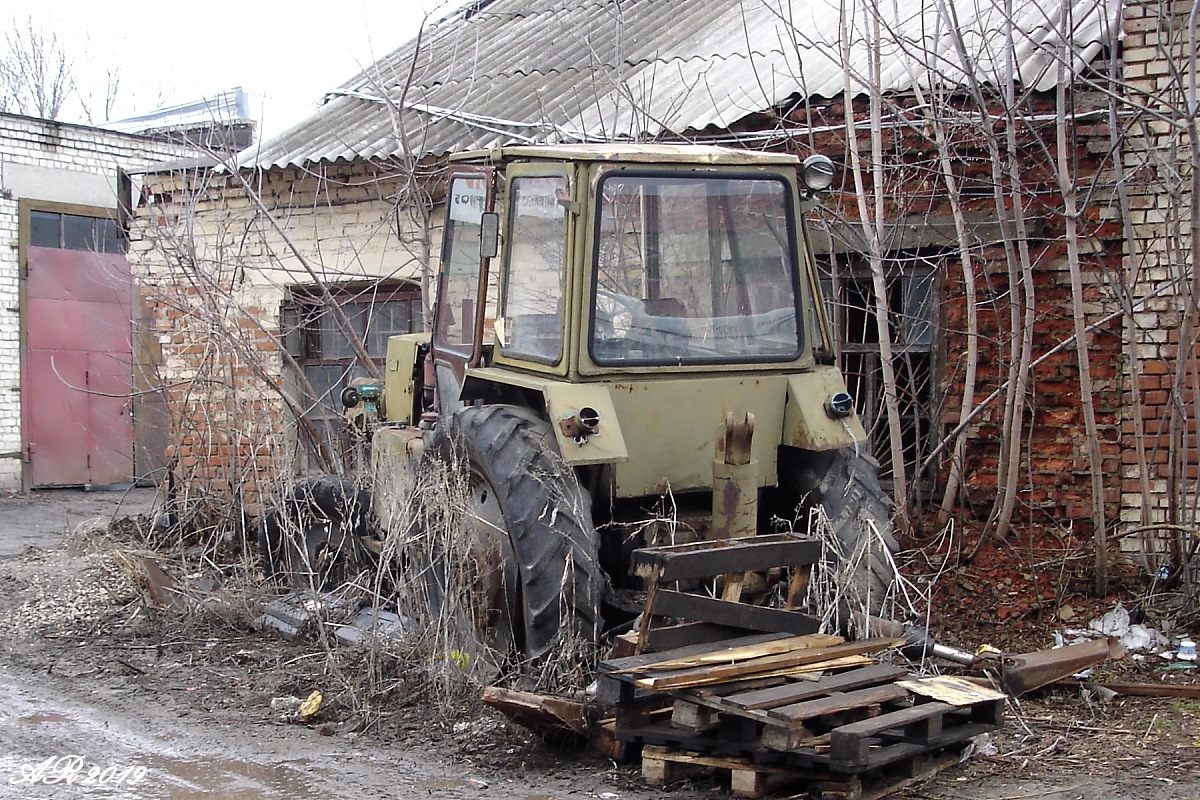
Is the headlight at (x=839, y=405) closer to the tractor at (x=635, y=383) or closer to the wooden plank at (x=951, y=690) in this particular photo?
the tractor at (x=635, y=383)

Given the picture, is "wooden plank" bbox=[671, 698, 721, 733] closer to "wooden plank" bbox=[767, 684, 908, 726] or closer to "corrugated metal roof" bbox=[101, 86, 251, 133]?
"wooden plank" bbox=[767, 684, 908, 726]

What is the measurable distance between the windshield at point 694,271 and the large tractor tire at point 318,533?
2580 millimetres

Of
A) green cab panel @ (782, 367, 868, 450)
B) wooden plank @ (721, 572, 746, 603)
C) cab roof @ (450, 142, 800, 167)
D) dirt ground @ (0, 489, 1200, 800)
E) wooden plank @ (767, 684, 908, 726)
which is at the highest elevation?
cab roof @ (450, 142, 800, 167)

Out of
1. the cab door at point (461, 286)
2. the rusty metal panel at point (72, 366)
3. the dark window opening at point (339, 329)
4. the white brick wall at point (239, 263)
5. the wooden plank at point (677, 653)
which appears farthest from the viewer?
the rusty metal panel at point (72, 366)

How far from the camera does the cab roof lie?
495 cm

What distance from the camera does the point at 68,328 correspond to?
15.4 meters

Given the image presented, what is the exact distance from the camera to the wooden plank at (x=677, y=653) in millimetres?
4113

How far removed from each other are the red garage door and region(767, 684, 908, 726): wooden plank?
12.6 metres

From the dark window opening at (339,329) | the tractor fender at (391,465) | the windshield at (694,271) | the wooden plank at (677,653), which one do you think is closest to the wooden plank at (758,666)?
the wooden plank at (677,653)

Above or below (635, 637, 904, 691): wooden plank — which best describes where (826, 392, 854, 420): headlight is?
above

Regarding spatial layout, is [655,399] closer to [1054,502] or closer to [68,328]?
[1054,502]

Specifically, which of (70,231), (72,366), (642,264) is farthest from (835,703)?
(70,231)

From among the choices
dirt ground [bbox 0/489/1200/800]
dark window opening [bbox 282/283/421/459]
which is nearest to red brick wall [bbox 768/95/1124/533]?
dirt ground [bbox 0/489/1200/800]

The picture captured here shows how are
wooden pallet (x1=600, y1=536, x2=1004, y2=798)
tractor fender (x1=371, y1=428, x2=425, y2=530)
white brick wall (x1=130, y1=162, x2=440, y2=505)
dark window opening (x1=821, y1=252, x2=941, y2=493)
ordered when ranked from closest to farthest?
wooden pallet (x1=600, y1=536, x2=1004, y2=798) < tractor fender (x1=371, y1=428, x2=425, y2=530) < dark window opening (x1=821, y1=252, x2=941, y2=493) < white brick wall (x1=130, y1=162, x2=440, y2=505)
